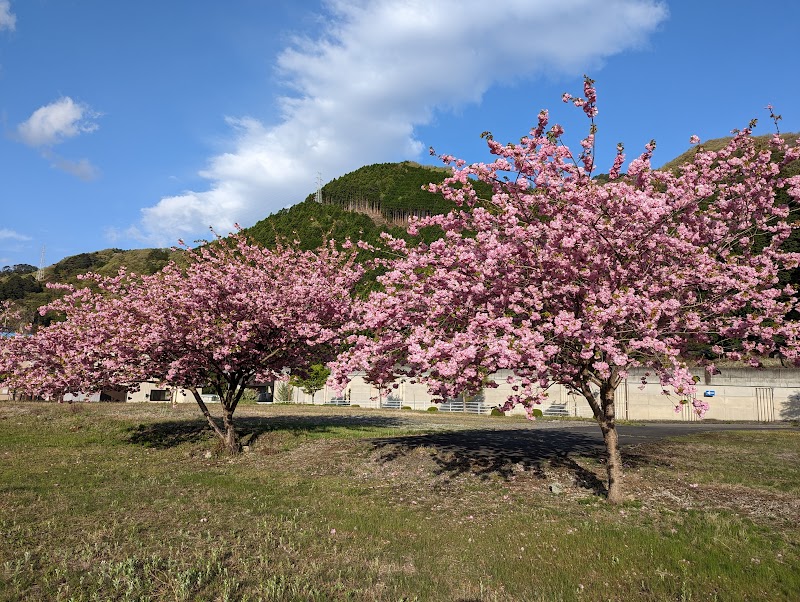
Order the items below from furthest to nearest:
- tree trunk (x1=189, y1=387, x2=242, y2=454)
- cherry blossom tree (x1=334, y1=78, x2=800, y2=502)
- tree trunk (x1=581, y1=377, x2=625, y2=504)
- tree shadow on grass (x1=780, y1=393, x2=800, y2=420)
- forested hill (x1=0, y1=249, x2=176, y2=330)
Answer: forested hill (x1=0, y1=249, x2=176, y2=330), tree shadow on grass (x1=780, y1=393, x2=800, y2=420), tree trunk (x1=189, y1=387, x2=242, y2=454), tree trunk (x1=581, y1=377, x2=625, y2=504), cherry blossom tree (x1=334, y1=78, x2=800, y2=502)

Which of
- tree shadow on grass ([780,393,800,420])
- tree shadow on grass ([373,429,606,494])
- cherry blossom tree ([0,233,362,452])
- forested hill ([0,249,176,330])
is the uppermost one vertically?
forested hill ([0,249,176,330])

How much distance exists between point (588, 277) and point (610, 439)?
3.70 meters

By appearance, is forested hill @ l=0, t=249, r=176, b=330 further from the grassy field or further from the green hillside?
the grassy field

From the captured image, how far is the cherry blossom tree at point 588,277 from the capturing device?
381 inches

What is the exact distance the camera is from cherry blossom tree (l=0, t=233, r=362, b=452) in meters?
16.9

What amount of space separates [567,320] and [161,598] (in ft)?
24.0

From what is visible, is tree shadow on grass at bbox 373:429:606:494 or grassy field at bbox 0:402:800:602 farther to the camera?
tree shadow on grass at bbox 373:429:606:494

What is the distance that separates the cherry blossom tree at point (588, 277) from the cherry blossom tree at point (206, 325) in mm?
5494

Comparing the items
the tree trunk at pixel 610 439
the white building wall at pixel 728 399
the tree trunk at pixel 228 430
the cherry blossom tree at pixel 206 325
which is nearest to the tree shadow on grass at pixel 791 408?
the white building wall at pixel 728 399

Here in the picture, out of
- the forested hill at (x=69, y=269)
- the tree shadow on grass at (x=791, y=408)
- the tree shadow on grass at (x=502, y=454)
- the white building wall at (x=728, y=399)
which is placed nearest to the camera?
the tree shadow on grass at (x=502, y=454)

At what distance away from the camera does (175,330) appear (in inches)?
672

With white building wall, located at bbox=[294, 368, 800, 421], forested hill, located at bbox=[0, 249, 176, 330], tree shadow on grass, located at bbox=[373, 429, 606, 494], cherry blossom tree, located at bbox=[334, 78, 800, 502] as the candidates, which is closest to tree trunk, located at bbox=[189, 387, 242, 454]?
tree shadow on grass, located at bbox=[373, 429, 606, 494]

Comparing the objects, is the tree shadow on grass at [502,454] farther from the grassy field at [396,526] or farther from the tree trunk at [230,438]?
the tree trunk at [230,438]

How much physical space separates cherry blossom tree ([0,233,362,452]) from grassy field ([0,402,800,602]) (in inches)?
109
